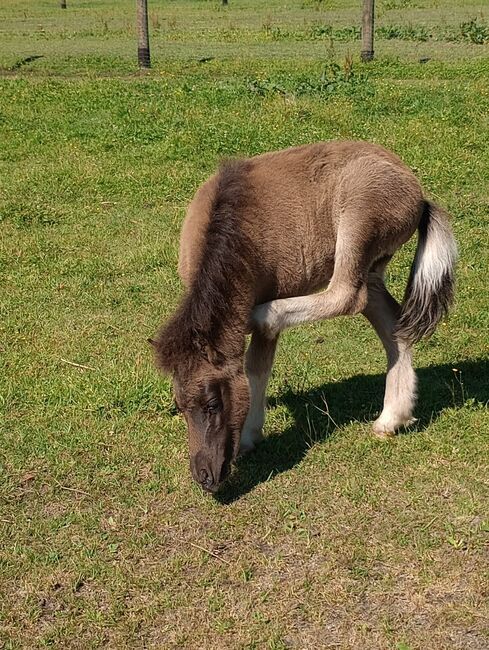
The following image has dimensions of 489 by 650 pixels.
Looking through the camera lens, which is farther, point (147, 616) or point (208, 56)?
point (208, 56)

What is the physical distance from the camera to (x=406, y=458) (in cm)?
517

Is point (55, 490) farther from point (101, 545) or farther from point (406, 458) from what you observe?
point (406, 458)

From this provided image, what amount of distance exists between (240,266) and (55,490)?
1.61 meters

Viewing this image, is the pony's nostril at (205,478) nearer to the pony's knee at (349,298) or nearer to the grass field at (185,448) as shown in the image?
the grass field at (185,448)

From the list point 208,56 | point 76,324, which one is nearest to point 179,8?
point 208,56

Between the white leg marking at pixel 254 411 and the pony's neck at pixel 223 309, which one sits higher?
the pony's neck at pixel 223 309

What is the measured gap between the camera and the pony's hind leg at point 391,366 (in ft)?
17.7

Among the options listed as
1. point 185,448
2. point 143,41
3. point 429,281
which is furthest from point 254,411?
point 143,41

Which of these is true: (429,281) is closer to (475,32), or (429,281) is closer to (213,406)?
(213,406)

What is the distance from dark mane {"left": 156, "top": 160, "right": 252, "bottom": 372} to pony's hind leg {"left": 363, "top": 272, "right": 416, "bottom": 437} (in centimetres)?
108

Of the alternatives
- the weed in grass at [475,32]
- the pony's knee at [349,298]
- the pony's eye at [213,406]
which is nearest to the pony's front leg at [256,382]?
the pony's knee at [349,298]

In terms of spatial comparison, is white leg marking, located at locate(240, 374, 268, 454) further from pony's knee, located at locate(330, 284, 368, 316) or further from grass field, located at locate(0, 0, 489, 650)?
pony's knee, located at locate(330, 284, 368, 316)

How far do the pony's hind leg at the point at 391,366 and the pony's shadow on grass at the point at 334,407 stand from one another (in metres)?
0.18

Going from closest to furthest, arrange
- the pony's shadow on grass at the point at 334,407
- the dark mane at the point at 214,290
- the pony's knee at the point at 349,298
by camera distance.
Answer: the dark mane at the point at 214,290 < the pony's knee at the point at 349,298 < the pony's shadow on grass at the point at 334,407
